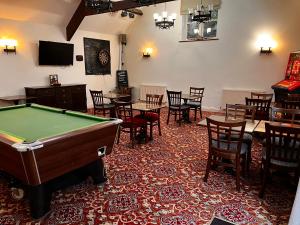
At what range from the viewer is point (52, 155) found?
84.7 inches

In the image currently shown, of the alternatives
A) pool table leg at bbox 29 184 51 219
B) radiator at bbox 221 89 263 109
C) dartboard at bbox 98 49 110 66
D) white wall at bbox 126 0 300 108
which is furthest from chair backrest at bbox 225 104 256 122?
dartboard at bbox 98 49 110 66

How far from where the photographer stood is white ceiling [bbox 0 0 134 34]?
18.7ft

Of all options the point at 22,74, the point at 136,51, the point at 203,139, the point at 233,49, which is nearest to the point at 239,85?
the point at 233,49

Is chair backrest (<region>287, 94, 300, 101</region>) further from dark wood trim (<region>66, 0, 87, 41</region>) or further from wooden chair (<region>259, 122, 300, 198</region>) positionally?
dark wood trim (<region>66, 0, 87, 41</region>)

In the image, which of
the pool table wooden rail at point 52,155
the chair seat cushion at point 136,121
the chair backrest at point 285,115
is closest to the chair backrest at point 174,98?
the chair seat cushion at point 136,121

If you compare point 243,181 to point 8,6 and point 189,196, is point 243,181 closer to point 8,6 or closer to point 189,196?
point 189,196

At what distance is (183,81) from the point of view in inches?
318

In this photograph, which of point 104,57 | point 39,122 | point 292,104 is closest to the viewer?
point 39,122

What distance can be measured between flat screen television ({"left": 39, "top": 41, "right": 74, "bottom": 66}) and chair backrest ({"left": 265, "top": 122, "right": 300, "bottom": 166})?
20.8 ft

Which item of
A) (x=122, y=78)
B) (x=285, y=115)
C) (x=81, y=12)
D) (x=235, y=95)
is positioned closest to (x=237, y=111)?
(x=285, y=115)

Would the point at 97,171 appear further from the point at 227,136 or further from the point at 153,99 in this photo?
the point at 153,99

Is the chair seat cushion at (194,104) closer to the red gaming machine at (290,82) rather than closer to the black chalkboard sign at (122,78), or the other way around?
the red gaming machine at (290,82)

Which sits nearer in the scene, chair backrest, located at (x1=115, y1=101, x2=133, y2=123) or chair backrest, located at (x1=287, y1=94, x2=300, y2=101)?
→ chair backrest, located at (x1=115, y1=101, x2=133, y2=123)

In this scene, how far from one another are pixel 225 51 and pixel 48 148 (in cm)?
641
